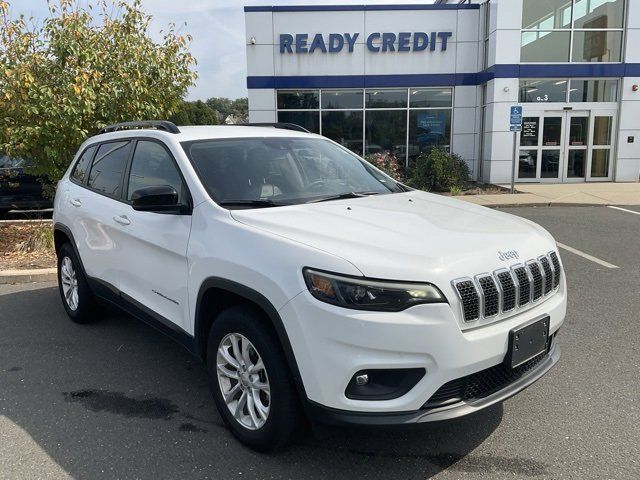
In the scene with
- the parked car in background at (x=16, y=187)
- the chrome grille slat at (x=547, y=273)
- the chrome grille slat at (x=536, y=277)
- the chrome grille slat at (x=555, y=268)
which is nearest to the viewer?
the chrome grille slat at (x=536, y=277)

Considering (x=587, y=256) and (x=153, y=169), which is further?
(x=587, y=256)

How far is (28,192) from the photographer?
423 inches

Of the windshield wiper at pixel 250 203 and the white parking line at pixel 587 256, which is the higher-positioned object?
the windshield wiper at pixel 250 203

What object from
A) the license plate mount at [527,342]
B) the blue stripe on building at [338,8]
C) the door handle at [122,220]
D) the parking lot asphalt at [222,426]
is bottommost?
the parking lot asphalt at [222,426]

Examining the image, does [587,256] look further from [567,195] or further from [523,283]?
[567,195]

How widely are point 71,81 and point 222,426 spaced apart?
6667mm

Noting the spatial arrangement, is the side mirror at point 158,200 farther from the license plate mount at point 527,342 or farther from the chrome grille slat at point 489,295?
the license plate mount at point 527,342

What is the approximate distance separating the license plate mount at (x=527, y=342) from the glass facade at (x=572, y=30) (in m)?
16.3

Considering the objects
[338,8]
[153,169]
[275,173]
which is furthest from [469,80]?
[153,169]

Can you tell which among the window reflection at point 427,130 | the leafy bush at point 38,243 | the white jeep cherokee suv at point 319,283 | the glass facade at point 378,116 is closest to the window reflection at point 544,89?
the glass facade at point 378,116

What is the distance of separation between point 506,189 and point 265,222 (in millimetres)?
14818

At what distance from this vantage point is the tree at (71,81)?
777 cm

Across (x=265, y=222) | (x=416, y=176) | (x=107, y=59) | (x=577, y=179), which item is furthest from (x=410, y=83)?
(x=265, y=222)

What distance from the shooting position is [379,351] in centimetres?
240
